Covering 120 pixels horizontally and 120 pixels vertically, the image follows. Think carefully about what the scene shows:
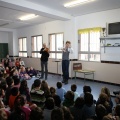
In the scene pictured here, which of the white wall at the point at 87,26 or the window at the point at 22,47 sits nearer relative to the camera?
the white wall at the point at 87,26

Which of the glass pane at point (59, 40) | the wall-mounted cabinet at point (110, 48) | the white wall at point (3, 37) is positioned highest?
the white wall at point (3, 37)

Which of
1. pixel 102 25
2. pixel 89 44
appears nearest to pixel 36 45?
pixel 89 44

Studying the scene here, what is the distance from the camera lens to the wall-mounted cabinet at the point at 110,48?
18.7 feet

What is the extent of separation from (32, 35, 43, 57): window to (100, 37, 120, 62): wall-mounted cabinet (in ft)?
13.3

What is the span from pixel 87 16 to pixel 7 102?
16.2ft

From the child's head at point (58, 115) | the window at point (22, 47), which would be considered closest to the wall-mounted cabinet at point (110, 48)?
the child's head at point (58, 115)

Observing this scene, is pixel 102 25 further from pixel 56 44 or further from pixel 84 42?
pixel 56 44

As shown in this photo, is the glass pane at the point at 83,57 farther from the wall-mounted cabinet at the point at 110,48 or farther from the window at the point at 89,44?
the wall-mounted cabinet at the point at 110,48

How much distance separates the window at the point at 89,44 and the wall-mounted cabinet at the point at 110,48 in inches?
10.6

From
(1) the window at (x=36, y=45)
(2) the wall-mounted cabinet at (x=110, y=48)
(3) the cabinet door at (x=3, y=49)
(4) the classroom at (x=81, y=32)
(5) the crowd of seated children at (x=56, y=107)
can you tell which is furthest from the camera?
(3) the cabinet door at (x=3, y=49)

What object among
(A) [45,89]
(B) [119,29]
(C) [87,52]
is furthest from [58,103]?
(C) [87,52]

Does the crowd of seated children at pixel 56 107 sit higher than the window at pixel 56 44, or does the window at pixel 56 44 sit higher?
the window at pixel 56 44

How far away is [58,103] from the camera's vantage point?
2.46 metres

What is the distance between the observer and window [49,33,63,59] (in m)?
8.04
